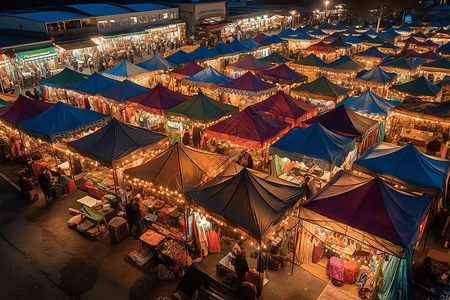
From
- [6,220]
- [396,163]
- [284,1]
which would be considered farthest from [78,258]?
[284,1]

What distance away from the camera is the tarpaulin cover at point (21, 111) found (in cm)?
1125

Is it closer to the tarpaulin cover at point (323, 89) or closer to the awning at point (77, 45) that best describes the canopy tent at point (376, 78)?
the tarpaulin cover at point (323, 89)

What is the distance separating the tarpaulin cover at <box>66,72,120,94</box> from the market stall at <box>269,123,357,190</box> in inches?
364

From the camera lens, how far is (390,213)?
614cm

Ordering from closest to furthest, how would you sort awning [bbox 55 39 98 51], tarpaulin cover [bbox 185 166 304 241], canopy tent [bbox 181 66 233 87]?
tarpaulin cover [bbox 185 166 304 241]
canopy tent [bbox 181 66 233 87]
awning [bbox 55 39 98 51]

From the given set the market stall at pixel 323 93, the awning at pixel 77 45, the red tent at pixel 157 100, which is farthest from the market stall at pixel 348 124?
the awning at pixel 77 45

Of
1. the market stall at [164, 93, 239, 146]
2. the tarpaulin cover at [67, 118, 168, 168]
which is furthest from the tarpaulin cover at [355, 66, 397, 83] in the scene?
the tarpaulin cover at [67, 118, 168, 168]

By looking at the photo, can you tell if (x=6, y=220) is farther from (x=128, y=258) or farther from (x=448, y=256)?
(x=448, y=256)

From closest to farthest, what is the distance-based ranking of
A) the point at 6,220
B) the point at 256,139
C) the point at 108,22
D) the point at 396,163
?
1. the point at 396,163
2. the point at 6,220
3. the point at 256,139
4. the point at 108,22

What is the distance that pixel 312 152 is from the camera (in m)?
8.96

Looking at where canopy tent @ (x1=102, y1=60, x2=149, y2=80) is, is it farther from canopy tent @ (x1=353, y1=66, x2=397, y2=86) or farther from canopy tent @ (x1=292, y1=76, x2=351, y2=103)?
canopy tent @ (x1=353, y1=66, x2=397, y2=86)

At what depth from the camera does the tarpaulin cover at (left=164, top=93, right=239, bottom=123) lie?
11.4m

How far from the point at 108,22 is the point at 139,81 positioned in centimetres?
1311

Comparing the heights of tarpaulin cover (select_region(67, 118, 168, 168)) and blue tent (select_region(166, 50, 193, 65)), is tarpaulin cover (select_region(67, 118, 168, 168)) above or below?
below
